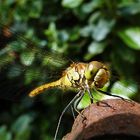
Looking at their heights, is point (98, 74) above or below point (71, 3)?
below

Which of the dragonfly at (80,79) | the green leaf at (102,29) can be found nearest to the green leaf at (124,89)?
the dragonfly at (80,79)

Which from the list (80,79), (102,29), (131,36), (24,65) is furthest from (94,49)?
(80,79)

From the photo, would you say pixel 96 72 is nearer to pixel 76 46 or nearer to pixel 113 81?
pixel 113 81

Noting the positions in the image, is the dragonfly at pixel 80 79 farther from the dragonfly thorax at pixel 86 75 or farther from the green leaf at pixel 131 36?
the green leaf at pixel 131 36

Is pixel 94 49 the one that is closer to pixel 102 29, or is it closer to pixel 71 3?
pixel 102 29

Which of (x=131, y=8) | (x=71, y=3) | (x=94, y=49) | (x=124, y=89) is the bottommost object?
(x=124, y=89)

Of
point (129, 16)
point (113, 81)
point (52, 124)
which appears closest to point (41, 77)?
point (113, 81)
